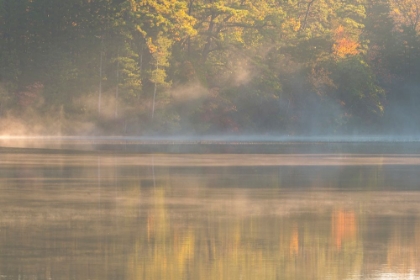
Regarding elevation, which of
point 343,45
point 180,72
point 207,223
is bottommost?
point 207,223

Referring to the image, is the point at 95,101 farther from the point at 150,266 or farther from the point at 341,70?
the point at 150,266

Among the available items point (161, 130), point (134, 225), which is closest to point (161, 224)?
point (134, 225)

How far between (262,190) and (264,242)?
27.5 feet

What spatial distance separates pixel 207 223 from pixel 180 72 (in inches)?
2146

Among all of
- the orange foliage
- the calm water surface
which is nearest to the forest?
the orange foliage

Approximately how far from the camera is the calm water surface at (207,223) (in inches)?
475

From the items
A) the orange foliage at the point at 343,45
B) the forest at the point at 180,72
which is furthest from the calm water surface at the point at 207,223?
the orange foliage at the point at 343,45

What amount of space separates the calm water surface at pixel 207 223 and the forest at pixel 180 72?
3830 cm

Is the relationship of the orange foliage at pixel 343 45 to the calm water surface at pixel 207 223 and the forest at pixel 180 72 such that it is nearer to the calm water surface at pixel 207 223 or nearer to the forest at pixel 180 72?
the forest at pixel 180 72

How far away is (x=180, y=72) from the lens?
7031 centimetres

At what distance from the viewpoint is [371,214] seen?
57.9 ft

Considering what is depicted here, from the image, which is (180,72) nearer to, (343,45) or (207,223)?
(343,45)

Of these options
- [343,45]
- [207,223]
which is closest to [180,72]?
[343,45]

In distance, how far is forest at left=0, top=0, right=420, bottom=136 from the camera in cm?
6756
